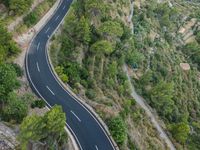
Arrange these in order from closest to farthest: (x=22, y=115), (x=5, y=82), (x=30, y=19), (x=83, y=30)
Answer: (x=22, y=115) → (x=5, y=82) → (x=83, y=30) → (x=30, y=19)

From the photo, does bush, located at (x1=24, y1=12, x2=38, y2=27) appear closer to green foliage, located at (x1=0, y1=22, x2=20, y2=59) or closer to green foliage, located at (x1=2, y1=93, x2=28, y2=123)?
green foliage, located at (x1=0, y1=22, x2=20, y2=59)

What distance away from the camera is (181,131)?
75.9m

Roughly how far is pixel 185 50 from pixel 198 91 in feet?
84.2

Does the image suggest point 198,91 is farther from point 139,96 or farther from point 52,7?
point 52,7

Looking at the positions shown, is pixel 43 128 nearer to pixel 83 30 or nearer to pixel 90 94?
pixel 90 94

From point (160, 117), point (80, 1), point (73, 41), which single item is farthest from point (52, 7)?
point (160, 117)

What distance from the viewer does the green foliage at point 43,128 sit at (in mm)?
40188

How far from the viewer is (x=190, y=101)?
344ft

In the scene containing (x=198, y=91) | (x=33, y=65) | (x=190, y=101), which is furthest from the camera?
(x=198, y=91)

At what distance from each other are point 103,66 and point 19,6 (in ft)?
89.1

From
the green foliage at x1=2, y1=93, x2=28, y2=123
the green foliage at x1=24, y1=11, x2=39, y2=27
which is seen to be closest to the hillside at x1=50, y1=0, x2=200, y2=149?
the green foliage at x1=24, y1=11, x2=39, y2=27

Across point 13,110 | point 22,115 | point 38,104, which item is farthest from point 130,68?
point 13,110

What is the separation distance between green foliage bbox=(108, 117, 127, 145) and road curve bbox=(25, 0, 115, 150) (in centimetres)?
147

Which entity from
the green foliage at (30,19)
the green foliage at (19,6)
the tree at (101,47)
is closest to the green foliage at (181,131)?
the tree at (101,47)
